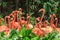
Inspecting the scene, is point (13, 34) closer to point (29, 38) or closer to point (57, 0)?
point (29, 38)

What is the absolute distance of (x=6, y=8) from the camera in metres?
9.05

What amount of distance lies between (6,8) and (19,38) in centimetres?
630

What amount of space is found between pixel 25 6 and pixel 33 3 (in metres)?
0.33

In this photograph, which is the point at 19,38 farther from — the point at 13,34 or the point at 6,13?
the point at 6,13

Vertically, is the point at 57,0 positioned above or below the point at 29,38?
below

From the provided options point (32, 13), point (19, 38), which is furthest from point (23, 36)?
point (32, 13)

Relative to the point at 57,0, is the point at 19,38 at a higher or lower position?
higher

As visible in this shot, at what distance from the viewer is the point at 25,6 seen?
8.97m

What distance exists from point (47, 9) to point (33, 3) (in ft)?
1.66

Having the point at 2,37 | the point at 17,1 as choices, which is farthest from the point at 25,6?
the point at 2,37

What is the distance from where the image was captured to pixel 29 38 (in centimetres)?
284

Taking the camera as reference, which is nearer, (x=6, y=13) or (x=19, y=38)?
(x=19, y=38)

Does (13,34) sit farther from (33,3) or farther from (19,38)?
(33,3)

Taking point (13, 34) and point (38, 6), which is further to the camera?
point (38, 6)
